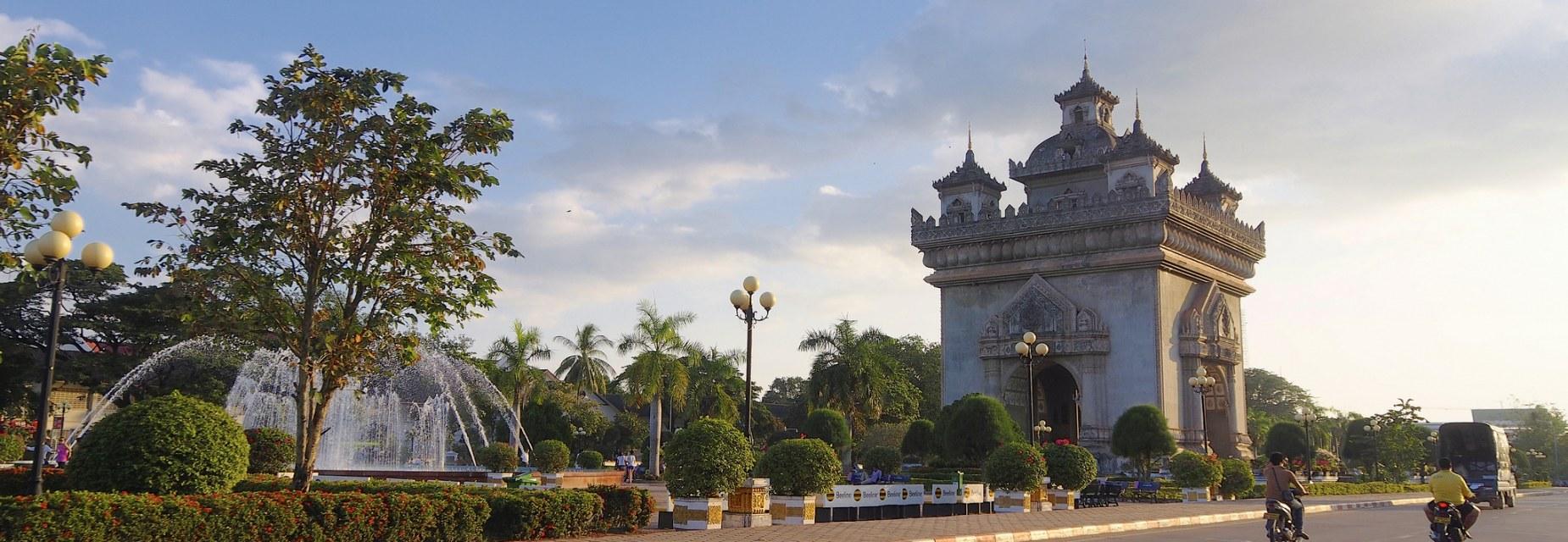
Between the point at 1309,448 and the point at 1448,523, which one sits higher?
the point at 1309,448

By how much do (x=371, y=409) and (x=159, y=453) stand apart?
91.5ft

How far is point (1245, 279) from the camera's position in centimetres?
5244

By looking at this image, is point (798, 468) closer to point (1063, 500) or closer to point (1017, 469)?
point (1017, 469)

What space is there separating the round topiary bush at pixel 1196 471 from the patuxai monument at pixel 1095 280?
10.0 metres

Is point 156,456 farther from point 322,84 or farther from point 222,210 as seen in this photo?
point 322,84

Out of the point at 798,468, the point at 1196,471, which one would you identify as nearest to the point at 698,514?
the point at 798,468

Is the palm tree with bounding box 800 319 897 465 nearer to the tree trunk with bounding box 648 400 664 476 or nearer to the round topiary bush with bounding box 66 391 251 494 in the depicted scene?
the tree trunk with bounding box 648 400 664 476

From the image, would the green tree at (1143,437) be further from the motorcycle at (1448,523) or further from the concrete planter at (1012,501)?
the motorcycle at (1448,523)

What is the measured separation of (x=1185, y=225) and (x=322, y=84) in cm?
3789

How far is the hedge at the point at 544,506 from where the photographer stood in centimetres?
1405

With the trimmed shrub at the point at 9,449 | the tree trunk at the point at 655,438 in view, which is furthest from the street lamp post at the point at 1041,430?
the trimmed shrub at the point at 9,449

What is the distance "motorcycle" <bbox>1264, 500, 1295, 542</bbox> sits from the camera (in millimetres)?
14336

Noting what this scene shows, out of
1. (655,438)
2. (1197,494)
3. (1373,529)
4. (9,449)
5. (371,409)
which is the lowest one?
(1373,529)

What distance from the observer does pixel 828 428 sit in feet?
136
